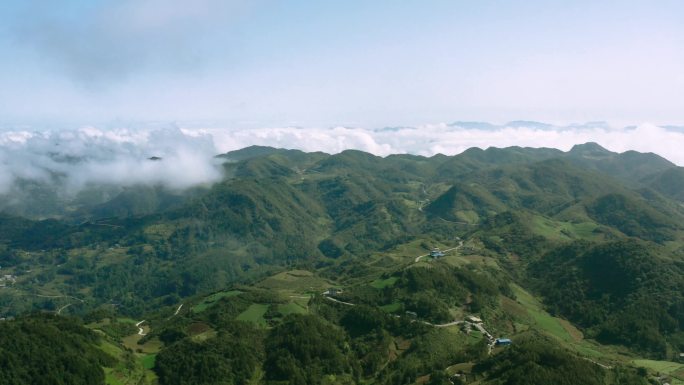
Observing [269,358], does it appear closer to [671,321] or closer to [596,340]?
[596,340]

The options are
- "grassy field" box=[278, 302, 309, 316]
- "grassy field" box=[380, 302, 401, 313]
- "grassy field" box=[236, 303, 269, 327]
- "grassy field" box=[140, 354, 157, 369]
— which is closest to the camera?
"grassy field" box=[140, 354, 157, 369]

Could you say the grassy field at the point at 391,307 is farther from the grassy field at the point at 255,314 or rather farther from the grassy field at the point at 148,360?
the grassy field at the point at 148,360

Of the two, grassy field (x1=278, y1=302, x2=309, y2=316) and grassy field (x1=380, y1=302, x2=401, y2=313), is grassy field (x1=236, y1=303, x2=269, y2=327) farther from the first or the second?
grassy field (x1=380, y1=302, x2=401, y2=313)

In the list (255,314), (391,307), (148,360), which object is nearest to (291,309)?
(255,314)

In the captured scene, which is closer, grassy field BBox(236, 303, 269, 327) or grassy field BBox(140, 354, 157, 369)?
grassy field BBox(140, 354, 157, 369)

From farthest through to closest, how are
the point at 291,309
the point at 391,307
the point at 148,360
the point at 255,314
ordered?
the point at 291,309 < the point at 391,307 < the point at 255,314 < the point at 148,360

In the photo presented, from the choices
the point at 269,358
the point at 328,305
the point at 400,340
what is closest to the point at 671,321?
the point at 400,340

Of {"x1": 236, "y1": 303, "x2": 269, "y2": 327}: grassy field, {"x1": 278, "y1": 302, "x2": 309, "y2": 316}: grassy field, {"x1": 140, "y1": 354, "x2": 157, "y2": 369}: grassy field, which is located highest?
{"x1": 140, "y1": 354, "x2": 157, "y2": 369}: grassy field

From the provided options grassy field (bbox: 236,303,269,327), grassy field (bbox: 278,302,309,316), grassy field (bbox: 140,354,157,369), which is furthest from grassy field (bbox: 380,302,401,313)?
grassy field (bbox: 140,354,157,369)

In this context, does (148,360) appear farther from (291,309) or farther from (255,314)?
(291,309)
